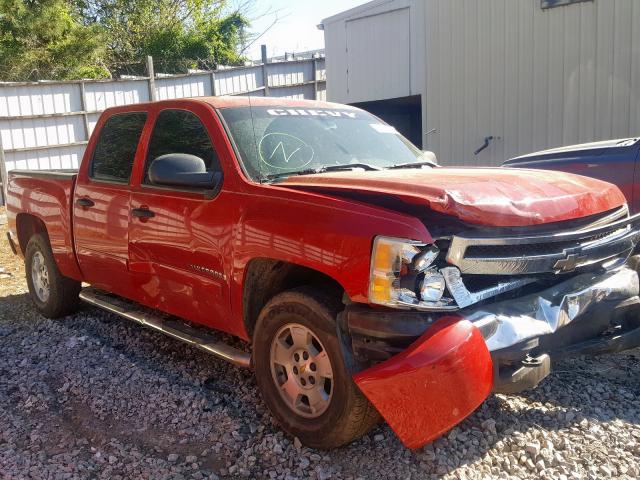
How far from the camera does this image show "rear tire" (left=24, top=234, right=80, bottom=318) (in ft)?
18.7

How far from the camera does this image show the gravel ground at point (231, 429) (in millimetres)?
3059

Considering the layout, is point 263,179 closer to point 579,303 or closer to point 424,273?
point 424,273

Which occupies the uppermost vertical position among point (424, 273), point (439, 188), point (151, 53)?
point (151, 53)

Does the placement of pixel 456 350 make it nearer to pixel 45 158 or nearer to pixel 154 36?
pixel 45 158

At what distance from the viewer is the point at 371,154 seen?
168 inches

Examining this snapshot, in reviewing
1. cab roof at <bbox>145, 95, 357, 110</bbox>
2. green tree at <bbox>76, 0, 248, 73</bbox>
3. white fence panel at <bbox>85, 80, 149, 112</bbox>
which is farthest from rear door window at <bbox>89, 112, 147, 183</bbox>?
green tree at <bbox>76, 0, 248, 73</bbox>

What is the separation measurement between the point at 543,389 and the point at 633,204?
2164 millimetres

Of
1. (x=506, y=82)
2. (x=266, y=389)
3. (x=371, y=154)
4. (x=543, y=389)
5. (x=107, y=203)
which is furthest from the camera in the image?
(x=506, y=82)

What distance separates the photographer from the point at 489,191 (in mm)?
3014

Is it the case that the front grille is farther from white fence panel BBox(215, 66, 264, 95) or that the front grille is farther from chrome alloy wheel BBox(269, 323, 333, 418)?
white fence panel BBox(215, 66, 264, 95)

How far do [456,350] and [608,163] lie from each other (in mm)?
3455

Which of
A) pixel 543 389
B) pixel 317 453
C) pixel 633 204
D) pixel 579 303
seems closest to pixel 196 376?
pixel 317 453

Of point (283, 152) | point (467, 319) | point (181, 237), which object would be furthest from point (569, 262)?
point (181, 237)

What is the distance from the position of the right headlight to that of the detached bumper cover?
0.13 metres
